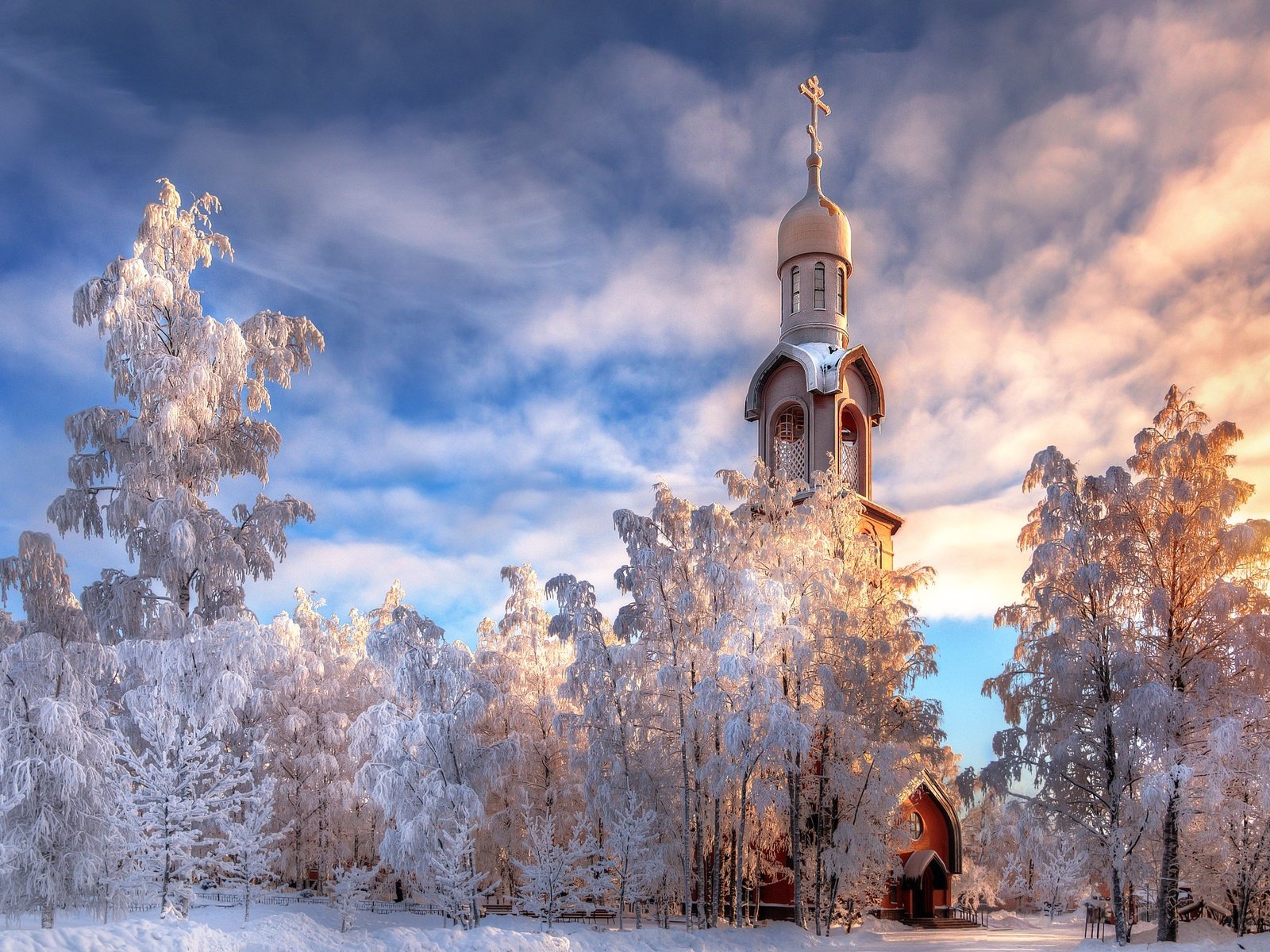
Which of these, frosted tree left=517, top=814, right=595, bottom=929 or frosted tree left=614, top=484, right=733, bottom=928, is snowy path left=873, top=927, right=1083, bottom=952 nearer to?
frosted tree left=614, top=484, right=733, bottom=928

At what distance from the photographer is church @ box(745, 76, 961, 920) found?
108 ft

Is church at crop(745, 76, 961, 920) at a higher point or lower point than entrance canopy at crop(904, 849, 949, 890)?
higher

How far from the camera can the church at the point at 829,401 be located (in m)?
32.9

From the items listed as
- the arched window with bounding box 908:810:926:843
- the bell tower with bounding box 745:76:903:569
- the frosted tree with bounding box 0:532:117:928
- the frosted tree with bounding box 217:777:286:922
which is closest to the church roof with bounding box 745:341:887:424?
the bell tower with bounding box 745:76:903:569

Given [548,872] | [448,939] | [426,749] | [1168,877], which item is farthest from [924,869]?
[448,939]

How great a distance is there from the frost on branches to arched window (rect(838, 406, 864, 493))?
11871 millimetres

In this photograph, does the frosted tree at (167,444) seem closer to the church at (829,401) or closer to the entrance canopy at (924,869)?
the church at (829,401)

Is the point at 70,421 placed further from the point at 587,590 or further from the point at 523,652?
the point at 523,652

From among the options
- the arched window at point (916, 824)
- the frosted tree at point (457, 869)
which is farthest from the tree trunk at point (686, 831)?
the arched window at point (916, 824)

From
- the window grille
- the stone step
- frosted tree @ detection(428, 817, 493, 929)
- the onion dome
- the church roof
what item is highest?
the onion dome

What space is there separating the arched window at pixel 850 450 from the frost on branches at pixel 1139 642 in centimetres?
1187

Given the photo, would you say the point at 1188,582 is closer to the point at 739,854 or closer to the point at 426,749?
the point at 739,854

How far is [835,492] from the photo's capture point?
1102 inches

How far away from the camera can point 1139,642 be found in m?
21.1
